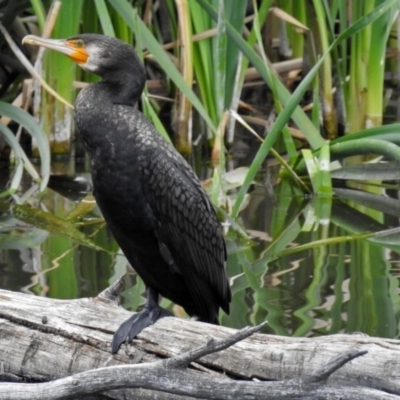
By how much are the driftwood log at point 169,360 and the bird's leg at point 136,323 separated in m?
0.02

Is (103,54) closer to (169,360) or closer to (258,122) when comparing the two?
(169,360)

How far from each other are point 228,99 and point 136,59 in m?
2.49

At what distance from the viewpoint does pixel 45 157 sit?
17.3 ft

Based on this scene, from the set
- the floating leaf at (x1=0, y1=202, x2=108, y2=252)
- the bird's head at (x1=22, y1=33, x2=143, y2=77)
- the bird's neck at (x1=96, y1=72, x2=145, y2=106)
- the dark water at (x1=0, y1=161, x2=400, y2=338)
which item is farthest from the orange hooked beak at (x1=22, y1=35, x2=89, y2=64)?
the floating leaf at (x1=0, y1=202, x2=108, y2=252)

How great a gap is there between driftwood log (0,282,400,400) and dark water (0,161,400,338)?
1.02 meters

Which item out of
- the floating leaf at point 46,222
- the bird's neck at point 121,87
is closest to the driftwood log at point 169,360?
the bird's neck at point 121,87

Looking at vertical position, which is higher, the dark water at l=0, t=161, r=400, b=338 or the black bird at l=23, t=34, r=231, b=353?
the black bird at l=23, t=34, r=231, b=353

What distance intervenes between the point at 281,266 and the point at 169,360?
7.57 feet

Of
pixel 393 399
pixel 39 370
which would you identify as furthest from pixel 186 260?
pixel 393 399

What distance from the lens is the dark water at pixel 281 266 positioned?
3.99 meters

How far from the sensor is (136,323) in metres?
2.90

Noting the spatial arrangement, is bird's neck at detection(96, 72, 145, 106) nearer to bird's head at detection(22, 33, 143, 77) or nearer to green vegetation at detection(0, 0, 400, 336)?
bird's head at detection(22, 33, 143, 77)

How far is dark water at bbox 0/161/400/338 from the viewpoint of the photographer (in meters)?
3.99

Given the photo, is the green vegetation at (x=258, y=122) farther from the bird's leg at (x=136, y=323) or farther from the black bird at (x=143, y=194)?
the bird's leg at (x=136, y=323)
